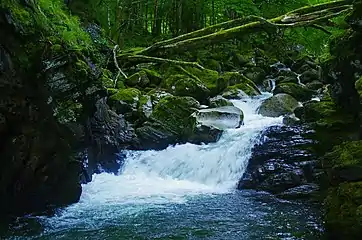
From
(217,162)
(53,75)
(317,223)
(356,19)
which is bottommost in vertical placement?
(317,223)

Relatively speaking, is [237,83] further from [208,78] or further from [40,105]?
[40,105]

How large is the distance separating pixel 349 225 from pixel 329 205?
750 millimetres

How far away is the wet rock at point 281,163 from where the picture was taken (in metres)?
9.38

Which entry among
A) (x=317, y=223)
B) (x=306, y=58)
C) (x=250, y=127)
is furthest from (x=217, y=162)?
(x=306, y=58)

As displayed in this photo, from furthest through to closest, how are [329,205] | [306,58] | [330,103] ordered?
[306,58] < [330,103] < [329,205]

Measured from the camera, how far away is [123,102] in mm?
13438

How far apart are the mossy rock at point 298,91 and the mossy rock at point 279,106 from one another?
0.79 metres

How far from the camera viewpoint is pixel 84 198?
29.2 ft

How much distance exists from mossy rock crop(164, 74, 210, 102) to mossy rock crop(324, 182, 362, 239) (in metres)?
9.15

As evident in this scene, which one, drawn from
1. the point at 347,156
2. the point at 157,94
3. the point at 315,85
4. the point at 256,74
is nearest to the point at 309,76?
the point at 315,85

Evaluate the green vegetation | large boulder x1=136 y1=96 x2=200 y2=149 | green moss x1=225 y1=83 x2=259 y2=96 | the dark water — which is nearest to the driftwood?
the green vegetation

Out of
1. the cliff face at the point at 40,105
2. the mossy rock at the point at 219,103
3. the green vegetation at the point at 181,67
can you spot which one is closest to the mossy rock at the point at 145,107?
the green vegetation at the point at 181,67

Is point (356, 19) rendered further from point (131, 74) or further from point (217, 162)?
point (131, 74)

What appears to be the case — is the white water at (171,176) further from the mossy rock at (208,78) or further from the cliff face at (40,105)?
the mossy rock at (208,78)
